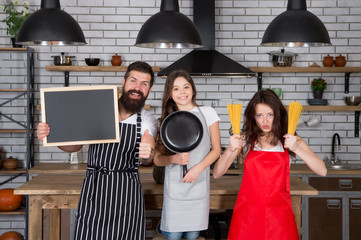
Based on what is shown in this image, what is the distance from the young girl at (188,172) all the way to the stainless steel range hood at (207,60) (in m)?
2.02

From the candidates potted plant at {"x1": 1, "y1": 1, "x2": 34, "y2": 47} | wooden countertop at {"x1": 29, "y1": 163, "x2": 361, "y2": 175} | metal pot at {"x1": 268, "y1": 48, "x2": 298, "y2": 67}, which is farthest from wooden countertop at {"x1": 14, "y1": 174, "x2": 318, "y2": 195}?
potted plant at {"x1": 1, "y1": 1, "x2": 34, "y2": 47}

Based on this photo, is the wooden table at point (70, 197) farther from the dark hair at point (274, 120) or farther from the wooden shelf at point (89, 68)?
the wooden shelf at point (89, 68)

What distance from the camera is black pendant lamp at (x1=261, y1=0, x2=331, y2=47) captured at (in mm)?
3006

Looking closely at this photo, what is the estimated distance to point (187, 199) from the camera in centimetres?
269

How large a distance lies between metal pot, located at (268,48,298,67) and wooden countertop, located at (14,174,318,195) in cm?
200

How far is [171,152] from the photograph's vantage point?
9.18ft

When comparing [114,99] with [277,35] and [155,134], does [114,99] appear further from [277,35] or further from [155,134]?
[277,35]

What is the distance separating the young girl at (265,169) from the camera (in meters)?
2.61

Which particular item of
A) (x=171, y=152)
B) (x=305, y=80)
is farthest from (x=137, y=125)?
(x=305, y=80)

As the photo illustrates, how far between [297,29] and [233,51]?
247cm

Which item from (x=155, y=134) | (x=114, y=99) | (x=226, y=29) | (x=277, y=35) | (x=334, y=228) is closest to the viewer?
(x=114, y=99)

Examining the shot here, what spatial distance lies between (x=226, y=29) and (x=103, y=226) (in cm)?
344

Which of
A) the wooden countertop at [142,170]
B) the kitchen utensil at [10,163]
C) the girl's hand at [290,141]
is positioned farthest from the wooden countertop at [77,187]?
the kitchen utensil at [10,163]

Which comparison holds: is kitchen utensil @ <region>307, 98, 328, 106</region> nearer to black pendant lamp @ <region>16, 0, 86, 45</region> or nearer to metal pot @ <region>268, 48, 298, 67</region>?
metal pot @ <region>268, 48, 298, 67</region>
